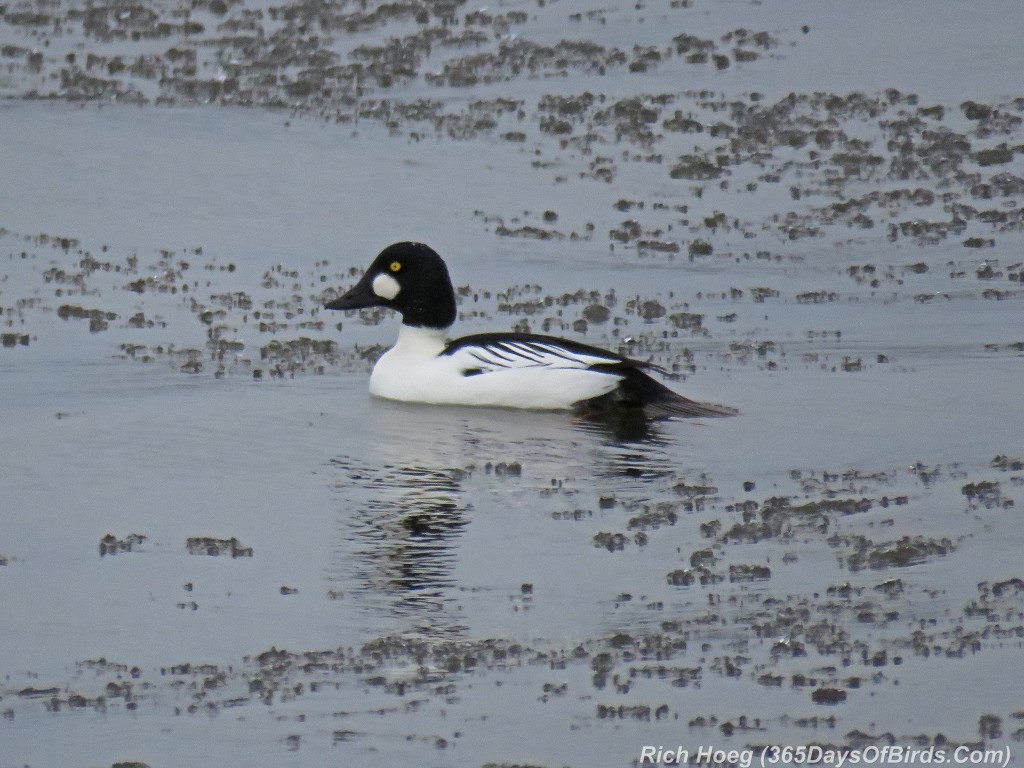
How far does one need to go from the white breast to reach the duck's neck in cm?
7

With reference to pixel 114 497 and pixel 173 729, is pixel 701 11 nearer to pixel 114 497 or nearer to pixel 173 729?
pixel 114 497

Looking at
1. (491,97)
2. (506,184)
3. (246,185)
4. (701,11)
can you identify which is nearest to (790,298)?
(506,184)

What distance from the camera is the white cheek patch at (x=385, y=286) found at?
15078mm

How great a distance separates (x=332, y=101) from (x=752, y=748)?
1782 centimetres

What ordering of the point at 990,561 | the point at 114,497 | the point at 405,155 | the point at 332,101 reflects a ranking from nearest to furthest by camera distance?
the point at 990,561 < the point at 114,497 < the point at 405,155 < the point at 332,101

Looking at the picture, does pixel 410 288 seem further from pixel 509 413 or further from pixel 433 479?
pixel 433 479

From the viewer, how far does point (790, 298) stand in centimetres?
1705

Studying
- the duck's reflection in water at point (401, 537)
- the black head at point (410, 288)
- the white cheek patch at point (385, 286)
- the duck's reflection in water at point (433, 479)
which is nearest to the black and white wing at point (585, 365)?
the duck's reflection in water at point (433, 479)

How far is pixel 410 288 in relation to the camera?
49.2 ft

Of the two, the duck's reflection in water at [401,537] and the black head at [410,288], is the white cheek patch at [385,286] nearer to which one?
the black head at [410,288]

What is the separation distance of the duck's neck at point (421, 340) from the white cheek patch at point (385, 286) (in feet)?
1.22

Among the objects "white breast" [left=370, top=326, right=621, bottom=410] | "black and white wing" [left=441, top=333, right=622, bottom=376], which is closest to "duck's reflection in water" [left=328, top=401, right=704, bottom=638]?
"white breast" [left=370, top=326, right=621, bottom=410]

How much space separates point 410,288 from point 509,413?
1471mm

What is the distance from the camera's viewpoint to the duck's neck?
47.8 ft
